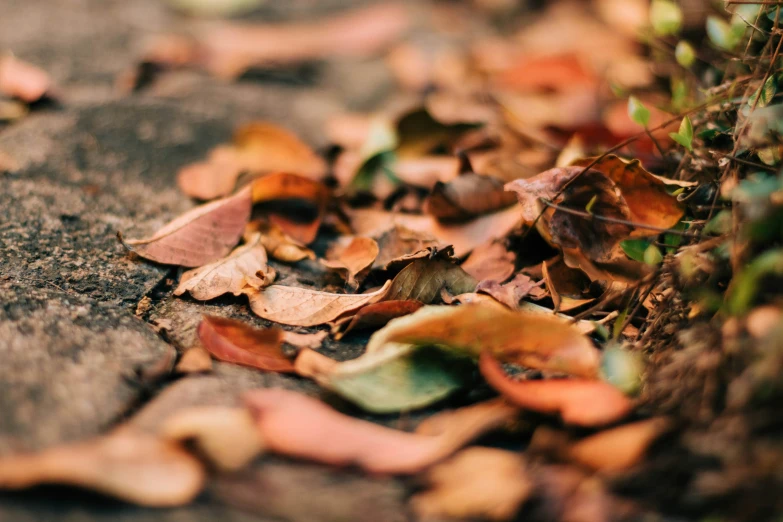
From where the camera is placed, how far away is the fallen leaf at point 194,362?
2.85 ft

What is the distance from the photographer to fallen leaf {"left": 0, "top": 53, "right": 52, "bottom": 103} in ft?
5.32

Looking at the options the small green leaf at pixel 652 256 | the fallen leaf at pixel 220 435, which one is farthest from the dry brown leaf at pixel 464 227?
the fallen leaf at pixel 220 435

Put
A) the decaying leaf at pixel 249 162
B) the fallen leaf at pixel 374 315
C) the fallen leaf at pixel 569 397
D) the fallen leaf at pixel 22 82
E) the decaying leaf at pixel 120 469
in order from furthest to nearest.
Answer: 1. the fallen leaf at pixel 22 82
2. the decaying leaf at pixel 249 162
3. the fallen leaf at pixel 374 315
4. the fallen leaf at pixel 569 397
5. the decaying leaf at pixel 120 469

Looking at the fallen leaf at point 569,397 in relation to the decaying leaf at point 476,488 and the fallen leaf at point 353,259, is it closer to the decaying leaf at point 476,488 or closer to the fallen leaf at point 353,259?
the decaying leaf at point 476,488

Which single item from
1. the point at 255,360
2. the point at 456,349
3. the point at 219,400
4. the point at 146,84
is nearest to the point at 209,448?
the point at 219,400

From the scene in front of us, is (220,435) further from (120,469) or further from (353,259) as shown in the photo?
(353,259)

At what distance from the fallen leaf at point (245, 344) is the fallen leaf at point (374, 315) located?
0.11 metres

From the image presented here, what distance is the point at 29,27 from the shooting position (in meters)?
2.07

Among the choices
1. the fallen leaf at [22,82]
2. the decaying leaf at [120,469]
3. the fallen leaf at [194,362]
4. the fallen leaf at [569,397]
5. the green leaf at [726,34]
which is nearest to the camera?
the decaying leaf at [120,469]

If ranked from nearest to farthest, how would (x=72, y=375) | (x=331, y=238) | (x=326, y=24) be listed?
(x=72, y=375)
(x=331, y=238)
(x=326, y=24)

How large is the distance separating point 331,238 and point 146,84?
0.94 meters

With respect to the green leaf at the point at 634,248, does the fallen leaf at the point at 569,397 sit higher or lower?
lower

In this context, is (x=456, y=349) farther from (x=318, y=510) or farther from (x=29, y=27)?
(x=29, y=27)

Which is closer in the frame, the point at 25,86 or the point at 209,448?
the point at 209,448
